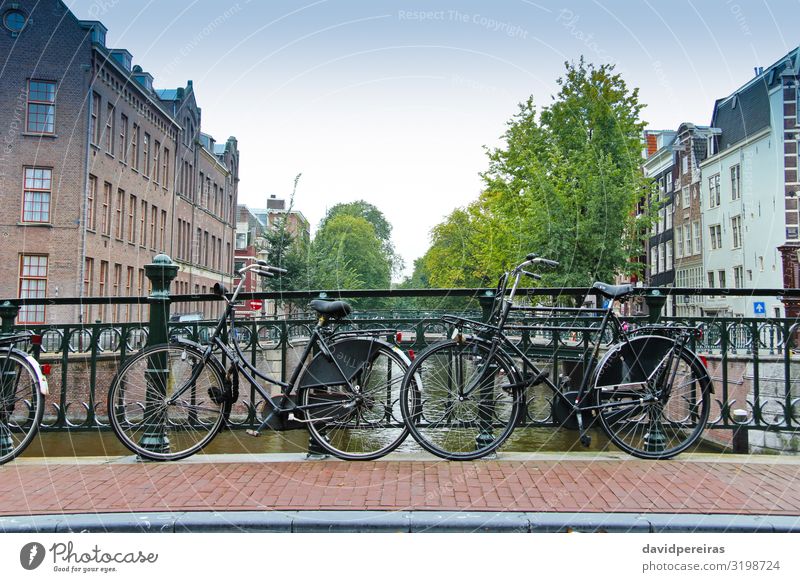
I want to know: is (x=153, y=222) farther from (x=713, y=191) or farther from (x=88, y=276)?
(x=713, y=191)

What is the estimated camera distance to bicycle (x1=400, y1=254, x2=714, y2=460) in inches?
188

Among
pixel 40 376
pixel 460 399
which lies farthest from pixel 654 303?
pixel 40 376

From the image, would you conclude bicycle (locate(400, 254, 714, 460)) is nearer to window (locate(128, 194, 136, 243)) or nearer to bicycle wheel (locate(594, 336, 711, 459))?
bicycle wheel (locate(594, 336, 711, 459))

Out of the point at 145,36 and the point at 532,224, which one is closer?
the point at 145,36

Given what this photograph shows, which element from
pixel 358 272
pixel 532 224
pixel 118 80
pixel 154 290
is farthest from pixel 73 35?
pixel 154 290

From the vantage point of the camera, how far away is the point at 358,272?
9.44m

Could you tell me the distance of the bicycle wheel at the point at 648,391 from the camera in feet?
15.9

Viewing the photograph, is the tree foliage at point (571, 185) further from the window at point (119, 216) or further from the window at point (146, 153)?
the window at point (146, 153)

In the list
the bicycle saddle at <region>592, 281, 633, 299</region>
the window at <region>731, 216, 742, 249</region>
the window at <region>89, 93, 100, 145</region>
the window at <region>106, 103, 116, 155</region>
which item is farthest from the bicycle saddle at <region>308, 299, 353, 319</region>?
the window at <region>731, 216, 742, 249</region>

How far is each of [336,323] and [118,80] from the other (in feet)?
97.4

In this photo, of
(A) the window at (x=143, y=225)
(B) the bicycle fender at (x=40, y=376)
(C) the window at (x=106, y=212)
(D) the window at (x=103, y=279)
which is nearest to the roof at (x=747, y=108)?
(A) the window at (x=143, y=225)

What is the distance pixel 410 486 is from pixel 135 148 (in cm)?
2969

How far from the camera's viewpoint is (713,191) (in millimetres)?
37000

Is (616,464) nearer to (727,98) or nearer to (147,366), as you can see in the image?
(147,366)
